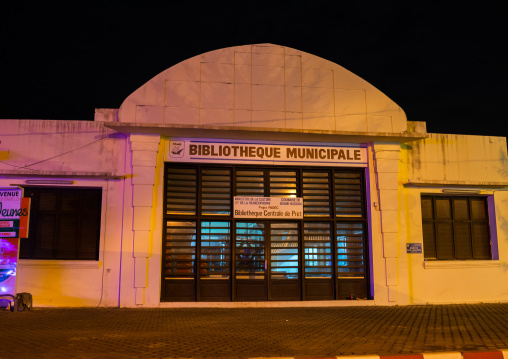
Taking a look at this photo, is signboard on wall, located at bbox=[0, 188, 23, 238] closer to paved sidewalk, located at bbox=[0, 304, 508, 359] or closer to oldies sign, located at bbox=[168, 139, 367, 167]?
paved sidewalk, located at bbox=[0, 304, 508, 359]

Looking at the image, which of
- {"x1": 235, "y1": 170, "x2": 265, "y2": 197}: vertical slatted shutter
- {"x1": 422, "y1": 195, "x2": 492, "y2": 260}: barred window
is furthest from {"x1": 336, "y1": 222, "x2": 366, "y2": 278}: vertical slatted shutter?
{"x1": 235, "y1": 170, "x2": 265, "y2": 197}: vertical slatted shutter

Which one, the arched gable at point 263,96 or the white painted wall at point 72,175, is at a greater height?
the arched gable at point 263,96

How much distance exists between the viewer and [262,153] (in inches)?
453

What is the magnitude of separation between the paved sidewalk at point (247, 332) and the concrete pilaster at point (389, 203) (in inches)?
40.8

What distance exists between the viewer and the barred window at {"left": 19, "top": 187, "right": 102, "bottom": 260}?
10898 millimetres

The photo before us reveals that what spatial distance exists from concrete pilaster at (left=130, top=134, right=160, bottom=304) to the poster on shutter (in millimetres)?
2661

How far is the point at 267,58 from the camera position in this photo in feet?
38.4

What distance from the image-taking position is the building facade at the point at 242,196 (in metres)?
10.8

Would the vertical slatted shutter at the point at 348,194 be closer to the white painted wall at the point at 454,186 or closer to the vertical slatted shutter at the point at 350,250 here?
the vertical slatted shutter at the point at 350,250

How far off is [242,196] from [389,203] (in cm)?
396

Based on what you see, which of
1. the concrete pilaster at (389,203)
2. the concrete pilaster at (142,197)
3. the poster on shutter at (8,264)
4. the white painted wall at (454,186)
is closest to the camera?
the poster on shutter at (8,264)

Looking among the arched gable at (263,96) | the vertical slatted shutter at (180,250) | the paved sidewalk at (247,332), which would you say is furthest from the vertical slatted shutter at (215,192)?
the paved sidewalk at (247,332)

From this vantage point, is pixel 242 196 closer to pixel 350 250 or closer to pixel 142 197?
pixel 142 197

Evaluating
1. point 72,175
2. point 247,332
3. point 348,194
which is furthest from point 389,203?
point 72,175
